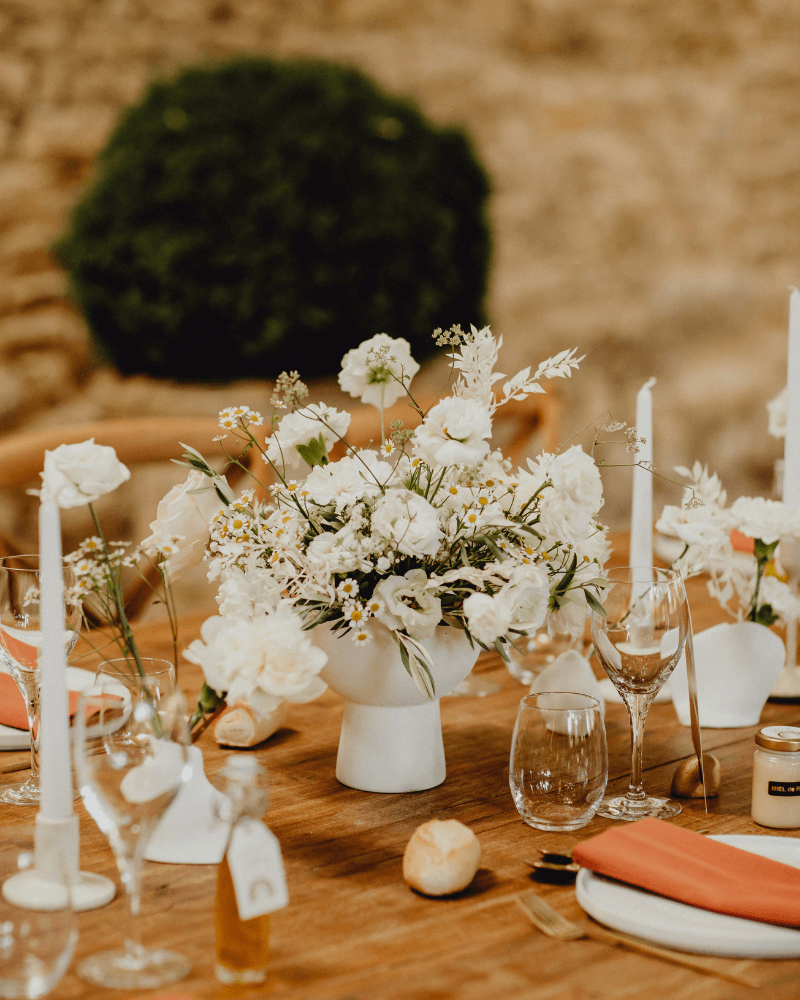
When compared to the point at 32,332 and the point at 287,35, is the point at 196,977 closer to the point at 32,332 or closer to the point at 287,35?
the point at 32,332

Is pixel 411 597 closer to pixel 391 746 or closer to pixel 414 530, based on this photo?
pixel 414 530

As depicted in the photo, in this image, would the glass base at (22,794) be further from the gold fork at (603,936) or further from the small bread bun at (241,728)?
the gold fork at (603,936)

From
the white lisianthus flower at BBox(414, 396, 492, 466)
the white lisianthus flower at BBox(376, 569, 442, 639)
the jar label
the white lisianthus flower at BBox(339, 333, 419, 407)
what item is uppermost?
the white lisianthus flower at BBox(339, 333, 419, 407)

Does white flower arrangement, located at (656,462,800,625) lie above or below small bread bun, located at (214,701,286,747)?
above

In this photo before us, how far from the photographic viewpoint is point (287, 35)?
3311 millimetres

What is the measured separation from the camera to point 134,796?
67 cm

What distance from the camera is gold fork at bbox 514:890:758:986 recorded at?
0.70 metres

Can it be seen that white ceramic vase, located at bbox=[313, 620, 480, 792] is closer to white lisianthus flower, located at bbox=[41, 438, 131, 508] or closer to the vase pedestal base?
the vase pedestal base

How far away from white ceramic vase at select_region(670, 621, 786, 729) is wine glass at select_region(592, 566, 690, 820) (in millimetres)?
219

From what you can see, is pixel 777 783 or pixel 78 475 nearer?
pixel 78 475

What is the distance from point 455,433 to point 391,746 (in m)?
0.30

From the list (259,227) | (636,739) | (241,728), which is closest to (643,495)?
(636,739)

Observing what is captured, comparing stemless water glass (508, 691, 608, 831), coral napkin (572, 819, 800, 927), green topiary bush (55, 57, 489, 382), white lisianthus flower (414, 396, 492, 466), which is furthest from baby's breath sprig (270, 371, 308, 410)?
green topiary bush (55, 57, 489, 382)

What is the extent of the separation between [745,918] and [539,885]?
15cm
